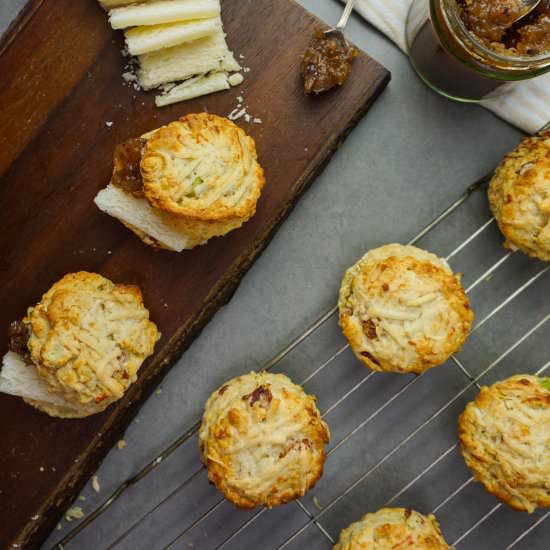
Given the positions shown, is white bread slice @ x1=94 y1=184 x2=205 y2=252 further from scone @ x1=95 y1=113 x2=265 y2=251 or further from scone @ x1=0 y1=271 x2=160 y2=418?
scone @ x1=0 y1=271 x2=160 y2=418

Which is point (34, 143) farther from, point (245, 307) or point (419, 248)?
point (419, 248)

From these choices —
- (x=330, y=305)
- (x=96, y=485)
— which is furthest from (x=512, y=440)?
(x=96, y=485)

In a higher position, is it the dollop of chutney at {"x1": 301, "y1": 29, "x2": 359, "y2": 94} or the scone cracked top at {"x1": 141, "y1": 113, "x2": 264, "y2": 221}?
the dollop of chutney at {"x1": 301, "y1": 29, "x2": 359, "y2": 94}

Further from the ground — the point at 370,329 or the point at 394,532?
the point at 370,329

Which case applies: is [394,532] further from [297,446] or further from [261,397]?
[261,397]

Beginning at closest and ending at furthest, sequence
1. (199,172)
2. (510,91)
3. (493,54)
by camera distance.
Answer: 1. (493,54)
2. (199,172)
3. (510,91)

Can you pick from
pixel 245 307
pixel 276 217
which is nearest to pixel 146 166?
pixel 276 217

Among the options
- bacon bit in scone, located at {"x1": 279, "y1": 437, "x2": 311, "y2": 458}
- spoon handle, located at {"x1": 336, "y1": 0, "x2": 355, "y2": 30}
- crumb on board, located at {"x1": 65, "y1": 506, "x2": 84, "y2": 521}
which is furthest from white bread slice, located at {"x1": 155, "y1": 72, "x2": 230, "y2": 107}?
crumb on board, located at {"x1": 65, "y1": 506, "x2": 84, "y2": 521}
